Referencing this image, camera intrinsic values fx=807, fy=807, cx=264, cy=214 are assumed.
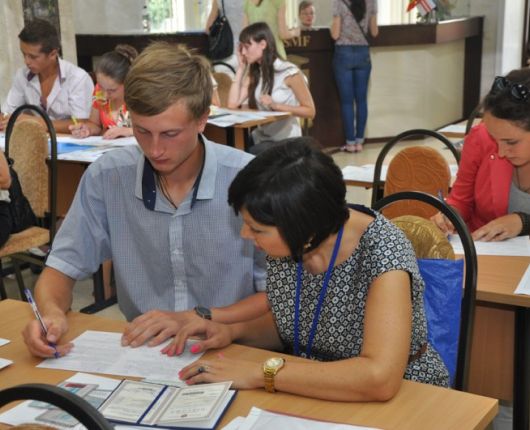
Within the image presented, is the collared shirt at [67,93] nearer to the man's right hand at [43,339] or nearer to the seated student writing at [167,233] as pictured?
the seated student writing at [167,233]

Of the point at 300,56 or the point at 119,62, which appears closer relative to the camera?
the point at 119,62

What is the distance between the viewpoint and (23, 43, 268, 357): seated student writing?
1959 mm

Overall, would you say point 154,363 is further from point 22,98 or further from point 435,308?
point 22,98

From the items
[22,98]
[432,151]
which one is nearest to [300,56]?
[22,98]

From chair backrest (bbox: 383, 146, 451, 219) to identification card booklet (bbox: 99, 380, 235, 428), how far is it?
1.66m

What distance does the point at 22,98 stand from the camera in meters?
5.17

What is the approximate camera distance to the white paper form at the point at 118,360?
1.63 metres

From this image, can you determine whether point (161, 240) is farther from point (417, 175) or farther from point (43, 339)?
point (417, 175)

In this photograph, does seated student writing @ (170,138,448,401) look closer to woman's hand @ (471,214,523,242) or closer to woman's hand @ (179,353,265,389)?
woman's hand @ (179,353,265,389)

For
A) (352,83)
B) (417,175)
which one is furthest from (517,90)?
(352,83)

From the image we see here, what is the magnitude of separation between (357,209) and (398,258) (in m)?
0.18

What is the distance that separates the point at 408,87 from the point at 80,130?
461 centimetres

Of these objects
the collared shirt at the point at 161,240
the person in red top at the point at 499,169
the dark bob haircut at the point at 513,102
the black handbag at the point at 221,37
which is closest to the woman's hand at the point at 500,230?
the person in red top at the point at 499,169

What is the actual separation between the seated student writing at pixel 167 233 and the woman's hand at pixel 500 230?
0.96m
